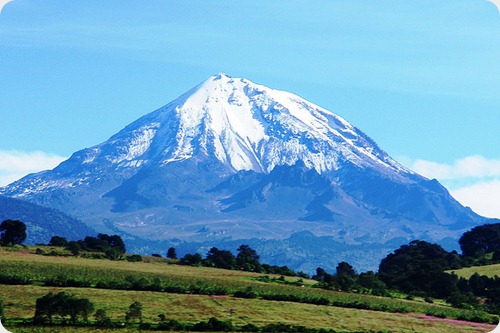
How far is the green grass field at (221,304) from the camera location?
6656cm

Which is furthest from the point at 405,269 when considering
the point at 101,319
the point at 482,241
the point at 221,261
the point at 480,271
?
the point at 101,319

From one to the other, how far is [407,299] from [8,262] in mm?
37773

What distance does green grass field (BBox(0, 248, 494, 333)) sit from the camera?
2621 inches

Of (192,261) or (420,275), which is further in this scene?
(192,261)

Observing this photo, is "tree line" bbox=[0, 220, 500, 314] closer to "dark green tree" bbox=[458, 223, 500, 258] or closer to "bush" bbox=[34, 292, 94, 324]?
"dark green tree" bbox=[458, 223, 500, 258]

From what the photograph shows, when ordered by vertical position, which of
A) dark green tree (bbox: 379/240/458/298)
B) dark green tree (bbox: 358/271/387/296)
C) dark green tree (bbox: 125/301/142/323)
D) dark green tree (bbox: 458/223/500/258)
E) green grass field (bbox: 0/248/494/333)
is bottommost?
dark green tree (bbox: 125/301/142/323)

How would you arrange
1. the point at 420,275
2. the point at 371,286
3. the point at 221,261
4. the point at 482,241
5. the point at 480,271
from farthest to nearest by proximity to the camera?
the point at 482,241 → the point at 480,271 → the point at 221,261 → the point at 420,275 → the point at 371,286

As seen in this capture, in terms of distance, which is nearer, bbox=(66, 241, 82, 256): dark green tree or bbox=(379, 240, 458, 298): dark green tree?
bbox=(379, 240, 458, 298): dark green tree

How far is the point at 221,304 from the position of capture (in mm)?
72250

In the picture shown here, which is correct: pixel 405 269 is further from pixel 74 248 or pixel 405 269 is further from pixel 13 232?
pixel 13 232

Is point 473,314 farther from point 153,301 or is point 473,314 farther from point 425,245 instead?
point 425,245

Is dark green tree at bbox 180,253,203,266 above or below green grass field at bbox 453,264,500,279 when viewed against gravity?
below

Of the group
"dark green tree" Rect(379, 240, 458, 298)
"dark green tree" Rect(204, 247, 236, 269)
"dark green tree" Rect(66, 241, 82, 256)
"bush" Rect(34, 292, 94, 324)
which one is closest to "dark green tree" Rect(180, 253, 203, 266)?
"dark green tree" Rect(204, 247, 236, 269)

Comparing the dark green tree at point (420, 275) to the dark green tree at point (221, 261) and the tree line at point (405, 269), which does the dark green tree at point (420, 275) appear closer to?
the tree line at point (405, 269)
